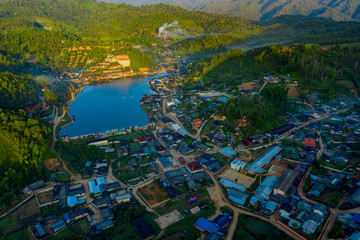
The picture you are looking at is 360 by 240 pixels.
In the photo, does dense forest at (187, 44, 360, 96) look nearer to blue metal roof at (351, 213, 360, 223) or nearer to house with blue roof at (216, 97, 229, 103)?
house with blue roof at (216, 97, 229, 103)

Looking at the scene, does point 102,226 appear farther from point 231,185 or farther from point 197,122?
point 197,122

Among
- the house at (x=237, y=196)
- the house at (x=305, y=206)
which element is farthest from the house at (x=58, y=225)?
the house at (x=305, y=206)

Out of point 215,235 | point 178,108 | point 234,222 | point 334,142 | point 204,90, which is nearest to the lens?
point 215,235

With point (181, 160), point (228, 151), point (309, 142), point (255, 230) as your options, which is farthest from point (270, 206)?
point (309, 142)

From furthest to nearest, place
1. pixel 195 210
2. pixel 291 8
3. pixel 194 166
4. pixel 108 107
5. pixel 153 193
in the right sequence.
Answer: pixel 291 8 < pixel 108 107 < pixel 194 166 < pixel 153 193 < pixel 195 210

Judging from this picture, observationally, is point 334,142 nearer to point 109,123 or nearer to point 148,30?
point 109,123

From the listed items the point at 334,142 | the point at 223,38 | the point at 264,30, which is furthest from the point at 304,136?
the point at 264,30

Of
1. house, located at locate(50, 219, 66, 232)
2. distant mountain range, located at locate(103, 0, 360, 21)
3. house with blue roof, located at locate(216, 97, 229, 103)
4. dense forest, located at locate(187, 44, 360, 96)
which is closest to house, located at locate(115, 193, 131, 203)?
house, located at locate(50, 219, 66, 232)

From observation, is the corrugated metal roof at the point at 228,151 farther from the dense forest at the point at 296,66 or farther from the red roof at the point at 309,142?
the dense forest at the point at 296,66
